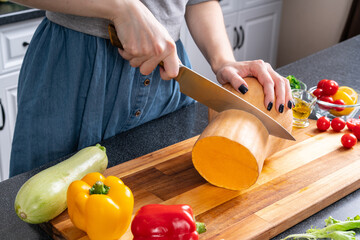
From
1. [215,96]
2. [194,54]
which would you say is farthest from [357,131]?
[194,54]

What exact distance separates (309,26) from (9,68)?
86.4 inches

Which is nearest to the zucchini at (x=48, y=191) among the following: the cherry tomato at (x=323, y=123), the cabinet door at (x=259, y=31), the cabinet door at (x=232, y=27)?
the cherry tomato at (x=323, y=123)

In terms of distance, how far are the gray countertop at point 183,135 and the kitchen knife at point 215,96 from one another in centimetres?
19

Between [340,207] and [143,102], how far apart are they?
592 millimetres

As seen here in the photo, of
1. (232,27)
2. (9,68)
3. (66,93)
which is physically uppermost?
(66,93)

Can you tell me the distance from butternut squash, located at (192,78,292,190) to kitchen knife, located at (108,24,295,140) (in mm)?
14

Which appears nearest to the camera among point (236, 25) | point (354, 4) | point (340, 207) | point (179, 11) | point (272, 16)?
point (340, 207)

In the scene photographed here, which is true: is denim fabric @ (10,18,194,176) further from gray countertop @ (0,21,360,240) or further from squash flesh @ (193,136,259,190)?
squash flesh @ (193,136,259,190)

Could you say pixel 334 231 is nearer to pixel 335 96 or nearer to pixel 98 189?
pixel 98 189

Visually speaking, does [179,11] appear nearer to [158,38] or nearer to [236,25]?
[158,38]

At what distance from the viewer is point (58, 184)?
98cm

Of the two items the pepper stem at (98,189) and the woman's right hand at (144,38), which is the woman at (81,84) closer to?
the woman's right hand at (144,38)

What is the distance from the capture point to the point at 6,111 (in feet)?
7.29

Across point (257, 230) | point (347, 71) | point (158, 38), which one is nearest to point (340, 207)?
point (257, 230)
